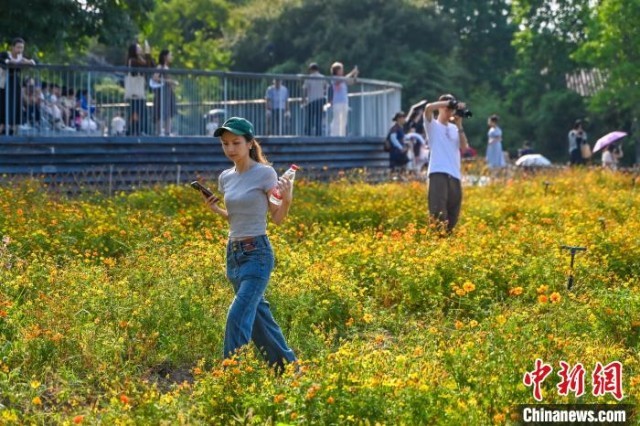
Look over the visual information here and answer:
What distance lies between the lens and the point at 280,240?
1170 centimetres

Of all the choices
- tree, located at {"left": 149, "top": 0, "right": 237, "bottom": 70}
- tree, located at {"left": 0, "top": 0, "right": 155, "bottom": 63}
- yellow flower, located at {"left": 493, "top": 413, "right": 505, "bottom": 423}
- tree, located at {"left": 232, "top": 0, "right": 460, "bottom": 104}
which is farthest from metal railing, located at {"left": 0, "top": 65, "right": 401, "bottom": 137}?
tree, located at {"left": 232, "top": 0, "right": 460, "bottom": 104}

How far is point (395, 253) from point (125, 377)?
151 inches

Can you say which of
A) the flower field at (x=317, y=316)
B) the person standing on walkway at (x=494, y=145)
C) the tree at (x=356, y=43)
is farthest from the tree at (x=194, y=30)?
the flower field at (x=317, y=316)

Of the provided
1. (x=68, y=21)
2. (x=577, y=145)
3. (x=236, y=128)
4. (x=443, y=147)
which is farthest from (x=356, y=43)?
(x=236, y=128)

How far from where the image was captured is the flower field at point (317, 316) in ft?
21.8

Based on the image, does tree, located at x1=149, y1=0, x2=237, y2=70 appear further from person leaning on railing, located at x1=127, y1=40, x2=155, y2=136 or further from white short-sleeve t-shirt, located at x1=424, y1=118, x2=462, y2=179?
white short-sleeve t-shirt, located at x1=424, y1=118, x2=462, y2=179

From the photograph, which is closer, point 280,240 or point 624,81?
point 280,240

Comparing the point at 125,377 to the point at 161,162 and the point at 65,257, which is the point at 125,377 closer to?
the point at 65,257

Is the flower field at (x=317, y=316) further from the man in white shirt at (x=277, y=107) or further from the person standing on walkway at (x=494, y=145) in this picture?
the person standing on walkway at (x=494, y=145)

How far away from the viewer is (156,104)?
20203 millimetres

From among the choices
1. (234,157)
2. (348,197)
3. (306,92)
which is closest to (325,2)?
(306,92)

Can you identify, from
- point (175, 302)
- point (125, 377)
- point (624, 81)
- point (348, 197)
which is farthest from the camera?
point (624, 81)

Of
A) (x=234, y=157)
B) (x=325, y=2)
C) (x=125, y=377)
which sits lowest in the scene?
(x=125, y=377)

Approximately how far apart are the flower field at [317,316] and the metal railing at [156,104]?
4013 millimetres
